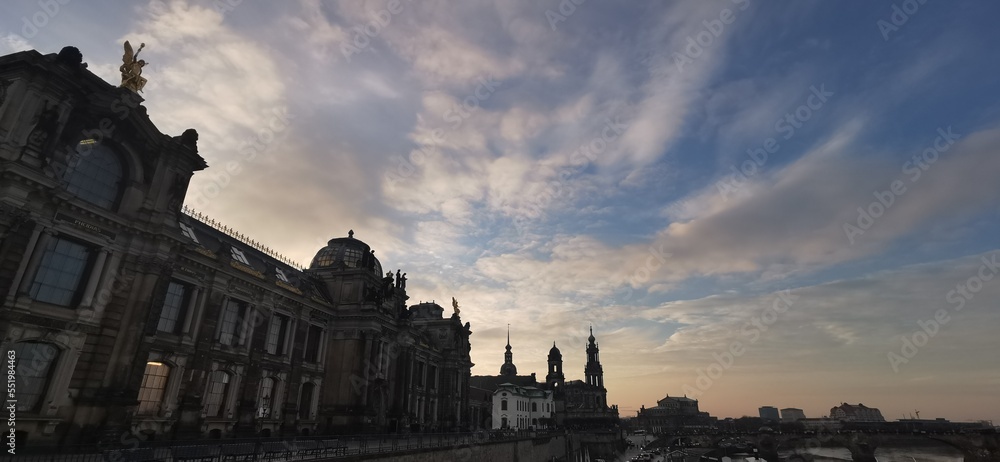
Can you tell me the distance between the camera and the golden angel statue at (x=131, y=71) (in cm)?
2464

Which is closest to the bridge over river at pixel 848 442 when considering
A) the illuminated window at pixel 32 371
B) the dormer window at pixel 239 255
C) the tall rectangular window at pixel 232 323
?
the tall rectangular window at pixel 232 323

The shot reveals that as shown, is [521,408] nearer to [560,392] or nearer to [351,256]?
[560,392]

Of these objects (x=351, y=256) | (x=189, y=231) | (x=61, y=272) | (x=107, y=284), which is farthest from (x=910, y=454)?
(x=61, y=272)

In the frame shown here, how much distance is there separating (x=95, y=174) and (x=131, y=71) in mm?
6180

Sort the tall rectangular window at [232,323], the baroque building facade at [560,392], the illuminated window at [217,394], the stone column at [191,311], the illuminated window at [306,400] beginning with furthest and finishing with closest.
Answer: the baroque building facade at [560,392] → the illuminated window at [306,400] → the tall rectangular window at [232,323] → the illuminated window at [217,394] → the stone column at [191,311]

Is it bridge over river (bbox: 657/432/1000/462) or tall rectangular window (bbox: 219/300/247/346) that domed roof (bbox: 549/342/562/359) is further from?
tall rectangular window (bbox: 219/300/247/346)

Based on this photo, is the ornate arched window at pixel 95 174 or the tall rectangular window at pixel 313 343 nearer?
the ornate arched window at pixel 95 174

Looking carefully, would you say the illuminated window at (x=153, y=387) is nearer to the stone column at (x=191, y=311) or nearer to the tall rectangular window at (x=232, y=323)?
the stone column at (x=191, y=311)

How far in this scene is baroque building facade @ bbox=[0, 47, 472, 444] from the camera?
19.6 metres

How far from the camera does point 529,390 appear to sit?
361 ft

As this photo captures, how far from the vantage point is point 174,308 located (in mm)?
27594

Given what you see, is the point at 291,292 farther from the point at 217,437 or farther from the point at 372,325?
the point at 217,437

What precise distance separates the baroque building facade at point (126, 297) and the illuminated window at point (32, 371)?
1.9 inches

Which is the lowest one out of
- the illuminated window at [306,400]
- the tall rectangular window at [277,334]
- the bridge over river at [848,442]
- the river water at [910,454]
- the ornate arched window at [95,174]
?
the river water at [910,454]
